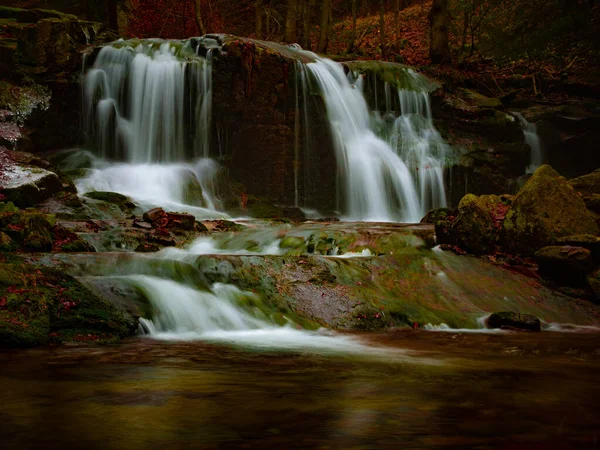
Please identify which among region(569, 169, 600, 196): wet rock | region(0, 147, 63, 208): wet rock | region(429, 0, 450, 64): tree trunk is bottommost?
region(569, 169, 600, 196): wet rock

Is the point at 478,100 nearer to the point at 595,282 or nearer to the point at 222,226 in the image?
the point at 222,226

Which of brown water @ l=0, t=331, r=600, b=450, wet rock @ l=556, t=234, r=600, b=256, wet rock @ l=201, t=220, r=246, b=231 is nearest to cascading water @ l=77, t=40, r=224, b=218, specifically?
wet rock @ l=201, t=220, r=246, b=231

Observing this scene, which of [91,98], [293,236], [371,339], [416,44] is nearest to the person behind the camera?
[371,339]

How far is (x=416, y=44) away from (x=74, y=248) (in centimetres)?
2283

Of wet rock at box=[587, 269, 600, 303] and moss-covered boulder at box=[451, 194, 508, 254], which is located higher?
moss-covered boulder at box=[451, 194, 508, 254]

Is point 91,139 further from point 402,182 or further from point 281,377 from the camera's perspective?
point 281,377

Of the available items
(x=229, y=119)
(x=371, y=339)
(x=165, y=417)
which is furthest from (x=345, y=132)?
(x=165, y=417)

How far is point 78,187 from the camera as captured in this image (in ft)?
41.8

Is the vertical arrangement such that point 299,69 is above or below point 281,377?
above

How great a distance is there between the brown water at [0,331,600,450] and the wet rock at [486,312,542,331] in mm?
1474

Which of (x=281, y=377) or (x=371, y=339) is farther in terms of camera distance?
(x=371, y=339)

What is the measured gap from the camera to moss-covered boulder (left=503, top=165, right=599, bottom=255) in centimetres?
846

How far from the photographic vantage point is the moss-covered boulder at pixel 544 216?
8.46 metres

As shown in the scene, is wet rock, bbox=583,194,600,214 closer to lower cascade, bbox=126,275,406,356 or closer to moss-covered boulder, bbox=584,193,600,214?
moss-covered boulder, bbox=584,193,600,214
